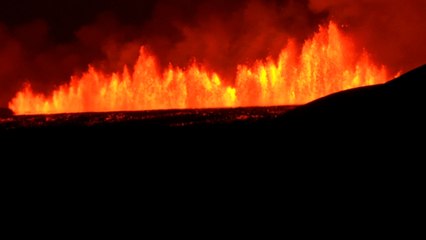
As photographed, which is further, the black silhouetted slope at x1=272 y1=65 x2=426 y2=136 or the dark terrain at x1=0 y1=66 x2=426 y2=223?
the black silhouetted slope at x1=272 y1=65 x2=426 y2=136

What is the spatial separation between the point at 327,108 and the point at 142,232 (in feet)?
12.9

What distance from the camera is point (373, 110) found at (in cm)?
404

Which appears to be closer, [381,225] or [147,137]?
[381,225]

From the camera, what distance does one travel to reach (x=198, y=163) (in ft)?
40.3

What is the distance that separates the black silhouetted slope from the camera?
3713 mm

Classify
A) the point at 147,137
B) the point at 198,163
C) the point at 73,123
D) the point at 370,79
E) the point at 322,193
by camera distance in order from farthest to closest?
the point at 370,79 → the point at 73,123 → the point at 147,137 → the point at 198,163 → the point at 322,193

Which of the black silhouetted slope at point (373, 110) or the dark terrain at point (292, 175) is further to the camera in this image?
the black silhouetted slope at point (373, 110)

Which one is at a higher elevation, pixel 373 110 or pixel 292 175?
pixel 373 110

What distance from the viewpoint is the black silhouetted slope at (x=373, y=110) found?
371cm

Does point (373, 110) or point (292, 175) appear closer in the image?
point (373, 110)

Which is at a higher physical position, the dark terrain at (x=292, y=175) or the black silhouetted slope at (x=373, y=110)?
the black silhouetted slope at (x=373, y=110)

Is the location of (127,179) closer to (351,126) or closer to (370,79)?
(351,126)

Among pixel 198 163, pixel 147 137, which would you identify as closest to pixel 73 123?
pixel 147 137

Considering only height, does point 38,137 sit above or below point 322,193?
above
